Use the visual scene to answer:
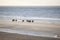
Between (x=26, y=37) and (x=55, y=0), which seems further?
(x=55, y=0)

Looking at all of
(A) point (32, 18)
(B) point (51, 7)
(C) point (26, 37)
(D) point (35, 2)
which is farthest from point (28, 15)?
(C) point (26, 37)

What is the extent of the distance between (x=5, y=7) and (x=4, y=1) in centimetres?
9

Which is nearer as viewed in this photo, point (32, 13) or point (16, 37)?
point (16, 37)

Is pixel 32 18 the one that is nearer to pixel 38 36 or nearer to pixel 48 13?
pixel 48 13

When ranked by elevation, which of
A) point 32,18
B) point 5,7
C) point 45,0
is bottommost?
point 32,18

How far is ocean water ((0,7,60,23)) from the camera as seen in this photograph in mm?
1187

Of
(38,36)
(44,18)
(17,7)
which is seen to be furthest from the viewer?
(17,7)

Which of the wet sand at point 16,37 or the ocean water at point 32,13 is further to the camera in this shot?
the ocean water at point 32,13

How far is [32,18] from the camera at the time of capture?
123 cm

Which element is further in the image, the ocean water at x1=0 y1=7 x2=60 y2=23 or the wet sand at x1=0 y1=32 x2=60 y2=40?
the ocean water at x1=0 y1=7 x2=60 y2=23

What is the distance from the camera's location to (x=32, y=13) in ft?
4.17

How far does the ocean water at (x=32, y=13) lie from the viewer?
3.89ft

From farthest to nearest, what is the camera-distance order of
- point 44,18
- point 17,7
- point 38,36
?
point 17,7 → point 44,18 → point 38,36

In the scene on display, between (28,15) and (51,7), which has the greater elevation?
(51,7)
